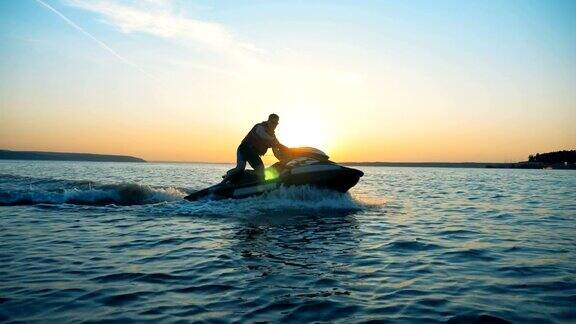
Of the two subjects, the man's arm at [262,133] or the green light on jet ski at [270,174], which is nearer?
the man's arm at [262,133]

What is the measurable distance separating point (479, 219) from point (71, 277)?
36.4 feet

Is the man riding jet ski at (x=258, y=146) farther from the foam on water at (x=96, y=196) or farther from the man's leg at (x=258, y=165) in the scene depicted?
the foam on water at (x=96, y=196)

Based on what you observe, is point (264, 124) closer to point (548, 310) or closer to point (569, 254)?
point (569, 254)

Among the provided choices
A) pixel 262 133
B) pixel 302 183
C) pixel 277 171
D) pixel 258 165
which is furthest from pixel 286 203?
pixel 262 133

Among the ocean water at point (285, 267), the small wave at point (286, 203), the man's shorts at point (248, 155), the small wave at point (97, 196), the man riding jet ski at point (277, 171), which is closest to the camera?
the ocean water at point (285, 267)

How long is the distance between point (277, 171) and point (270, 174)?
288 millimetres

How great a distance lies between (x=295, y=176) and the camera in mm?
15289

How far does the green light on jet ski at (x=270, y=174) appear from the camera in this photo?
15.7 m

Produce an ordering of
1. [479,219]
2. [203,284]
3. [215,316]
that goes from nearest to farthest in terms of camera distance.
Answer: [215,316] → [203,284] → [479,219]

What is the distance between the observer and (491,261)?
739 centimetres

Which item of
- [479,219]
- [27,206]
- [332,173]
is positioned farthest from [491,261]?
[27,206]

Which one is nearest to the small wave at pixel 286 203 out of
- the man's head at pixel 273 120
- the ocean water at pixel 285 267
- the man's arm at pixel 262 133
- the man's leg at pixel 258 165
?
the man's leg at pixel 258 165

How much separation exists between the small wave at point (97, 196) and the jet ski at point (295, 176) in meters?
3.90

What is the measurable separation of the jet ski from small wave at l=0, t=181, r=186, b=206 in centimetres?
390
